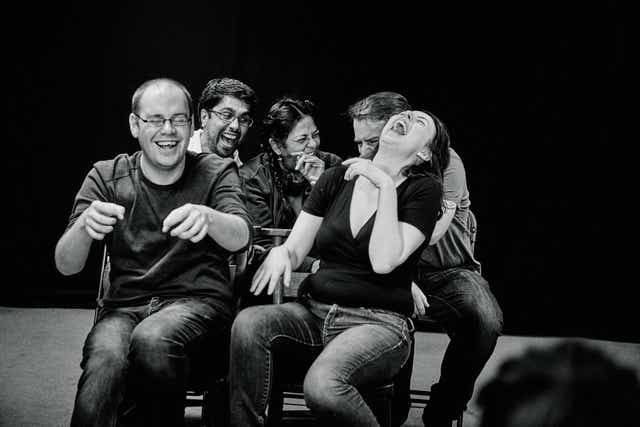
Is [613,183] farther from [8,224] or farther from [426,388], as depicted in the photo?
[8,224]

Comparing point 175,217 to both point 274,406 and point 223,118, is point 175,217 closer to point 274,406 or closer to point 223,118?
point 274,406

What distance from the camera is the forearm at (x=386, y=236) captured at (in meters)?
2.23

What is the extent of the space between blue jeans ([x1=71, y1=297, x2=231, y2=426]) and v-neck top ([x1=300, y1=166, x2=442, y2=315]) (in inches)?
15.6

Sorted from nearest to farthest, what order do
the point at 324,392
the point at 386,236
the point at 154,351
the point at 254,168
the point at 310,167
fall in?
the point at 324,392
the point at 154,351
the point at 386,236
the point at 310,167
the point at 254,168

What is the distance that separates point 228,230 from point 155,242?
0.24 m

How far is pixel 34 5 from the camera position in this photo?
527 cm

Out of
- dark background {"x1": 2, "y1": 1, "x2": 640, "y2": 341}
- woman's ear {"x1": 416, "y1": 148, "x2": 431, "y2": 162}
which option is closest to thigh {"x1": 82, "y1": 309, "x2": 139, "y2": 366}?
woman's ear {"x1": 416, "y1": 148, "x2": 431, "y2": 162}

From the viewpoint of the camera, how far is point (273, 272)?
2.31 m

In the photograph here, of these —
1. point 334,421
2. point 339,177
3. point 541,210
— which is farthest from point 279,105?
point 541,210

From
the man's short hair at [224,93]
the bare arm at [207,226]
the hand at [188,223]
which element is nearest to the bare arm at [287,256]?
the bare arm at [207,226]

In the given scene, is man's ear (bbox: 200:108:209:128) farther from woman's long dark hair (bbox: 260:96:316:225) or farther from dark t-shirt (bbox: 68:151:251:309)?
dark t-shirt (bbox: 68:151:251:309)

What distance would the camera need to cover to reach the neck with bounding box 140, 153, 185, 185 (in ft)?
8.21

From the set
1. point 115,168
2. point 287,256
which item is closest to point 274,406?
point 287,256

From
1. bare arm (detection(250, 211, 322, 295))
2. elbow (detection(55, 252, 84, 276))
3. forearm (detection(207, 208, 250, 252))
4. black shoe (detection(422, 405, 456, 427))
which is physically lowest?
black shoe (detection(422, 405, 456, 427))
